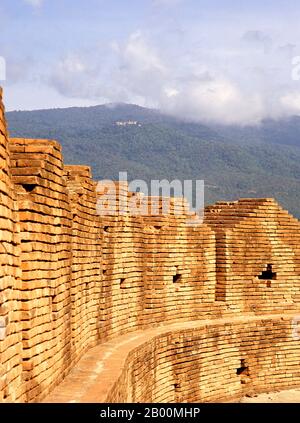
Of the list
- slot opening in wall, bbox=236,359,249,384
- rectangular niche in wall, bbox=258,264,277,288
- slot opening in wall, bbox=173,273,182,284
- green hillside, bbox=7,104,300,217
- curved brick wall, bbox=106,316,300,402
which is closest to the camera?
curved brick wall, bbox=106,316,300,402

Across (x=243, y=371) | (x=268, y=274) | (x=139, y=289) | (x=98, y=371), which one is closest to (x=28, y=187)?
(x=98, y=371)

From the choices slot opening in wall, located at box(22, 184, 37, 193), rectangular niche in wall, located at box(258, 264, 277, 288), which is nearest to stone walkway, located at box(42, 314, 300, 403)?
slot opening in wall, located at box(22, 184, 37, 193)

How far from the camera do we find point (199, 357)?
50.9 feet

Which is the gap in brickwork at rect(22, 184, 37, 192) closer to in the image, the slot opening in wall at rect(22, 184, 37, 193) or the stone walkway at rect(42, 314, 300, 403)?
the slot opening in wall at rect(22, 184, 37, 193)

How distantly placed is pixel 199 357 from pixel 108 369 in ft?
18.0

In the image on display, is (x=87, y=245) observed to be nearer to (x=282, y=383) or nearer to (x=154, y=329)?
(x=154, y=329)

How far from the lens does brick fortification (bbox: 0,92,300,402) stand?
7.75 m

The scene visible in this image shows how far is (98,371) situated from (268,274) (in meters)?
9.33

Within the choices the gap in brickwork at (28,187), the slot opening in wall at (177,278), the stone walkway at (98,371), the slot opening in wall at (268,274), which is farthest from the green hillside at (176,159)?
the gap in brickwork at (28,187)

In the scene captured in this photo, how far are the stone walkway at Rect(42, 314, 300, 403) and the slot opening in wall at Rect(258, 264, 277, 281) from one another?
162 inches

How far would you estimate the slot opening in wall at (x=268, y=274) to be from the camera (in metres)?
18.6

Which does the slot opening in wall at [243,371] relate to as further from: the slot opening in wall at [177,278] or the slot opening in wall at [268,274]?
the slot opening in wall at [268,274]

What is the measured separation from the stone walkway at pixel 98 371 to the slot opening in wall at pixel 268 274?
13.5 feet

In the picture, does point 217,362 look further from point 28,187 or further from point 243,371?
point 28,187
